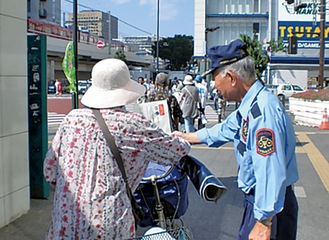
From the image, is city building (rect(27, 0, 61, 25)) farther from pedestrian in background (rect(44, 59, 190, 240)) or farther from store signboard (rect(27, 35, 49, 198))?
pedestrian in background (rect(44, 59, 190, 240))

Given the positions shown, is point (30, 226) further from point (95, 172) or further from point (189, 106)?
point (189, 106)

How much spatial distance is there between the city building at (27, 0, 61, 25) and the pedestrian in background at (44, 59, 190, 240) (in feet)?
230

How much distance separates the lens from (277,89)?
35844 millimetres

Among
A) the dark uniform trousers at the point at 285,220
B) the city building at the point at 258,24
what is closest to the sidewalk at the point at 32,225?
the dark uniform trousers at the point at 285,220

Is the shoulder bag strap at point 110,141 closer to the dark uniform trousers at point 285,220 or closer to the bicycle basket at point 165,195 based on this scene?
the dark uniform trousers at point 285,220

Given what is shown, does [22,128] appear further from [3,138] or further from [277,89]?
[277,89]

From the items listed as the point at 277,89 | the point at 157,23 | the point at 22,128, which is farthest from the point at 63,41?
the point at 22,128

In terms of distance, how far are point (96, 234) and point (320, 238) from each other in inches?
131

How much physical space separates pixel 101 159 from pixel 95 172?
7 centimetres

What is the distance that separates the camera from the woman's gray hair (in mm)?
2537

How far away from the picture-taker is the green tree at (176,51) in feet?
316

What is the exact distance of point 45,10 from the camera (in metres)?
74.9

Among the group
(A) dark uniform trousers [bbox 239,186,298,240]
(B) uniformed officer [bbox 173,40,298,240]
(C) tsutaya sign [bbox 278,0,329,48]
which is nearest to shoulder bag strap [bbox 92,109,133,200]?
(B) uniformed officer [bbox 173,40,298,240]

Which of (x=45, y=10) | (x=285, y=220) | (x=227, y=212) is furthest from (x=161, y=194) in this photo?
(x=45, y=10)
